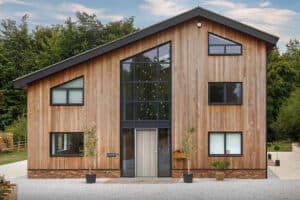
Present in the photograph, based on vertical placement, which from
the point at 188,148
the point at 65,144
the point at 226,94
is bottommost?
the point at 188,148

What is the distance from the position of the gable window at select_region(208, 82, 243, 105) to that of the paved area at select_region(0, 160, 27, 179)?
9884mm

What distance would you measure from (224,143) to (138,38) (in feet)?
20.1

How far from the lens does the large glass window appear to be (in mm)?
26156

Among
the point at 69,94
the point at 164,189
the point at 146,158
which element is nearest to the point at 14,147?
the point at 69,94

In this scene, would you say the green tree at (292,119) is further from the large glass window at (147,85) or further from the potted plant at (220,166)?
the large glass window at (147,85)

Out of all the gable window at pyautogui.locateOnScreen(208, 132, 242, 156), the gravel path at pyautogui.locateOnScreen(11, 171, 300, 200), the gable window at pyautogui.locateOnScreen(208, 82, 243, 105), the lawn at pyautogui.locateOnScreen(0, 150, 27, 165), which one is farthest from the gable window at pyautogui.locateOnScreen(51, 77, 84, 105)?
the lawn at pyautogui.locateOnScreen(0, 150, 27, 165)

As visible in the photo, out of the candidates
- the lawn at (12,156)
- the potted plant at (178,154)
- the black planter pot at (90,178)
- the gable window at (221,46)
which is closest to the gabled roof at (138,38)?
the gable window at (221,46)

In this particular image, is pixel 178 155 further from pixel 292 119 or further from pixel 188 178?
pixel 292 119

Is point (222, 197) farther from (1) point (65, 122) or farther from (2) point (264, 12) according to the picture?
(2) point (264, 12)

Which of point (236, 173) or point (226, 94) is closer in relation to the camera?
point (236, 173)

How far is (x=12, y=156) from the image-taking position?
137 feet

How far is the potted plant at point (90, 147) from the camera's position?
24156 mm

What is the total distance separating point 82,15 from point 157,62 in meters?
40.8

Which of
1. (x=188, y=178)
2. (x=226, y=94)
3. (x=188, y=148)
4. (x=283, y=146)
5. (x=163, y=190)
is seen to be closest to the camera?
(x=163, y=190)
